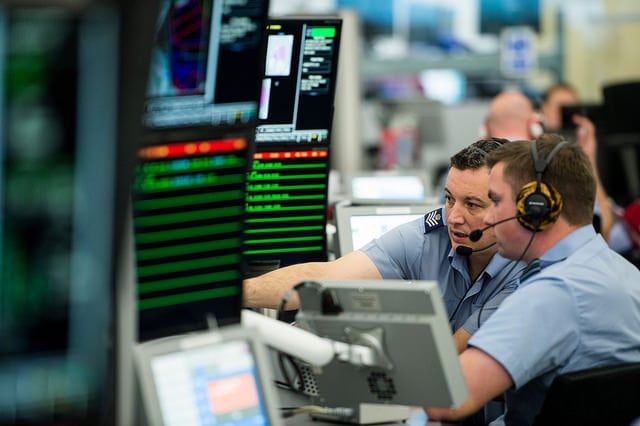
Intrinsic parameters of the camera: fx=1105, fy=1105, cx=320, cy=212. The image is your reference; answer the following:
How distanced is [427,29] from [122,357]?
46.6 feet

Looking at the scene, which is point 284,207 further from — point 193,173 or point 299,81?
point 193,173

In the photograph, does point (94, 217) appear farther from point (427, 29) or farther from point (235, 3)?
point (427, 29)

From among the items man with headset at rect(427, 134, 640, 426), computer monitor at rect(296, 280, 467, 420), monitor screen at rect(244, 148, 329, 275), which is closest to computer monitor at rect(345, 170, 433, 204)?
monitor screen at rect(244, 148, 329, 275)

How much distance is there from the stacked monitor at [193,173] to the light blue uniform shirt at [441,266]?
4.28 ft

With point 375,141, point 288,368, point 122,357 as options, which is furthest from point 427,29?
A: point 122,357

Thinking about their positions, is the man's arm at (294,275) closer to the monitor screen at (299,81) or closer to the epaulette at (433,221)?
the epaulette at (433,221)

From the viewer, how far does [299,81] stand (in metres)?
3.40

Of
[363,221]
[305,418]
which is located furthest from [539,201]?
[363,221]

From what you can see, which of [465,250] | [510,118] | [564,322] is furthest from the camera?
[510,118]

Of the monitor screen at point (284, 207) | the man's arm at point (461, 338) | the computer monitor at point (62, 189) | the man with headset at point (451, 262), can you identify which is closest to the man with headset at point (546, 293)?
the man's arm at point (461, 338)

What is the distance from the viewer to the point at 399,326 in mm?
2084

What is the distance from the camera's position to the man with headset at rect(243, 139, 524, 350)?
3133 millimetres

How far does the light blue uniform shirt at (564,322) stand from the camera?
242 centimetres

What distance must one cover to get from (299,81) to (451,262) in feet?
2.37
